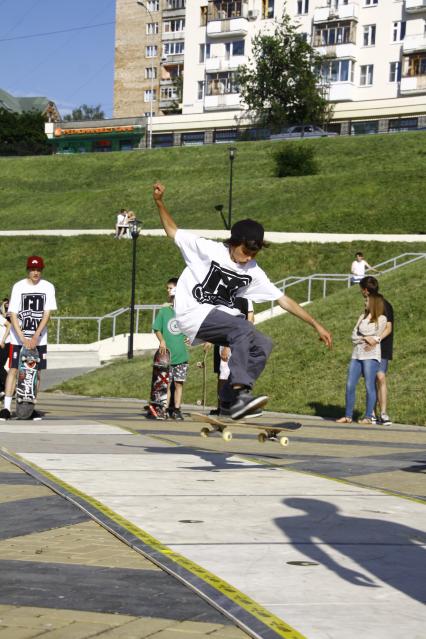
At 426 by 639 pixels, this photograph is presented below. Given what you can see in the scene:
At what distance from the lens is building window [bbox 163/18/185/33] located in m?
116

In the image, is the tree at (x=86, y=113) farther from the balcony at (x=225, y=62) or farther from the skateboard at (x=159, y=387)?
the skateboard at (x=159, y=387)

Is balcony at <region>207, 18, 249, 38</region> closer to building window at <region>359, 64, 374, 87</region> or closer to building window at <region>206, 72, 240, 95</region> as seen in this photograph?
building window at <region>206, 72, 240, 95</region>

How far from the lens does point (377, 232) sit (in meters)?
48.2

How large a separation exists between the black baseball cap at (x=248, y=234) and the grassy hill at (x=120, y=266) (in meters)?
27.5

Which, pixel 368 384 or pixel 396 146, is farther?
pixel 396 146

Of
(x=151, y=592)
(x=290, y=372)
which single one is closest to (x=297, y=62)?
(x=290, y=372)

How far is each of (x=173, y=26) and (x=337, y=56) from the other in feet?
117

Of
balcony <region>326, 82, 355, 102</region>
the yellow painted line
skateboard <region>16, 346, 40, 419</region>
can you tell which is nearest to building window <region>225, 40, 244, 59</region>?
balcony <region>326, 82, 355, 102</region>

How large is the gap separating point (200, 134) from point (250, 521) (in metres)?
85.5

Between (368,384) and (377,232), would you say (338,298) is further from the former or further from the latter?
(377,232)

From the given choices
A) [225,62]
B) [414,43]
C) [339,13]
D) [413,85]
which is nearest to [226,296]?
[413,85]

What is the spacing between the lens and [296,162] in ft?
205

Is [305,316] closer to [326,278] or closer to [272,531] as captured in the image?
[272,531]

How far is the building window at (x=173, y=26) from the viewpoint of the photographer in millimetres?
115875
